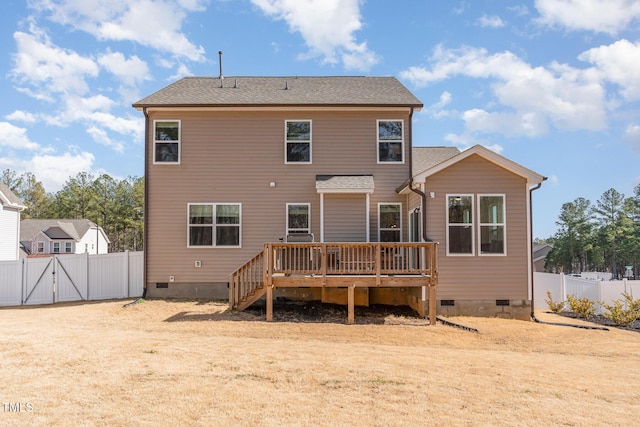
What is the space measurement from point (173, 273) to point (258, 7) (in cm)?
934

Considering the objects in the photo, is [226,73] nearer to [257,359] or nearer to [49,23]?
[49,23]

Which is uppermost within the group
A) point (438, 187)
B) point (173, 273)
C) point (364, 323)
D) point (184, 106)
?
point (184, 106)

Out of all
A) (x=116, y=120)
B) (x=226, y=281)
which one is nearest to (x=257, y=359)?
(x=226, y=281)

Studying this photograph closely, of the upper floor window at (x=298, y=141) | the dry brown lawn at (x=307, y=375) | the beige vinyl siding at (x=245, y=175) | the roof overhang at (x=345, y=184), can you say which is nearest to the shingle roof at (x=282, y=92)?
the beige vinyl siding at (x=245, y=175)

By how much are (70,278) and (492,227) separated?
43.4ft

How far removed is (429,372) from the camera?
229 inches

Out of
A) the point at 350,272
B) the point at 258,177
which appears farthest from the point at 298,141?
the point at 350,272

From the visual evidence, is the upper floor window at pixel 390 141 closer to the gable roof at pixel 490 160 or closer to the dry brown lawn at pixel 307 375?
the gable roof at pixel 490 160

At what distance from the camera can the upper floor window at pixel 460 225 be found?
37.4ft

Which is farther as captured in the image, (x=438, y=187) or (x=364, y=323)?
(x=438, y=187)

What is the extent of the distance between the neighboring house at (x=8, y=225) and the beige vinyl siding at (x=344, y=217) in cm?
1816

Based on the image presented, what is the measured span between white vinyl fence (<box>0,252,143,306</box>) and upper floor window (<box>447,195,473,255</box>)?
32.1 feet

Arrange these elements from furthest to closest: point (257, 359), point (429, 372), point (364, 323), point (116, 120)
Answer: point (116, 120), point (364, 323), point (257, 359), point (429, 372)

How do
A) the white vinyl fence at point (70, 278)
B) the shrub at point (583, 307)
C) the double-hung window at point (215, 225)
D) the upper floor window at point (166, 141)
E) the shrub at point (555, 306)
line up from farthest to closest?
the white vinyl fence at point (70, 278)
the shrub at point (555, 306)
the upper floor window at point (166, 141)
the double-hung window at point (215, 225)
the shrub at point (583, 307)
